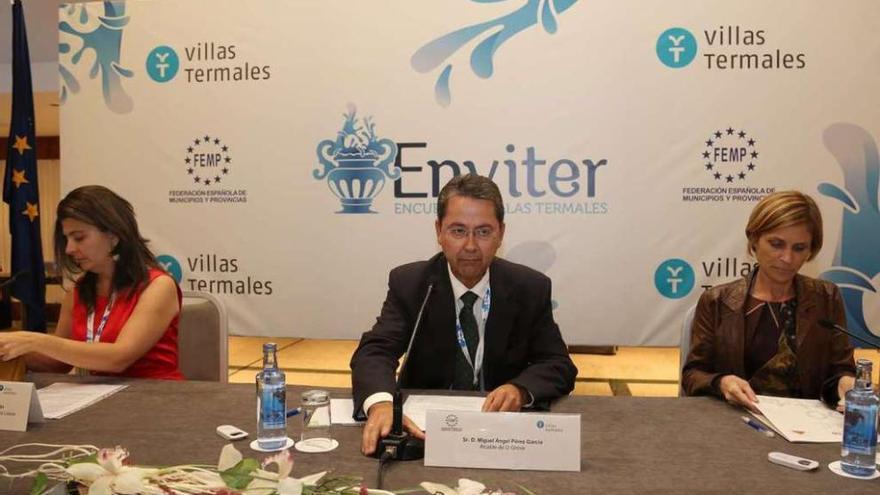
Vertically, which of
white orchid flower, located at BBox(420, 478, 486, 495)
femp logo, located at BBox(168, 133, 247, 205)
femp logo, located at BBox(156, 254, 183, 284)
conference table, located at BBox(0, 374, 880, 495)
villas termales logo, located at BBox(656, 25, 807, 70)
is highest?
villas termales logo, located at BBox(656, 25, 807, 70)

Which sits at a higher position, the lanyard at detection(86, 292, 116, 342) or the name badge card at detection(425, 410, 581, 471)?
the lanyard at detection(86, 292, 116, 342)

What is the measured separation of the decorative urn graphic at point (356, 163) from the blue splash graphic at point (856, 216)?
216cm

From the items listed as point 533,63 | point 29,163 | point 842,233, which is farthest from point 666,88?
point 29,163

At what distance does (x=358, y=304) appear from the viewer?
3.41 metres

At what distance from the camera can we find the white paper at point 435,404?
5.60 ft

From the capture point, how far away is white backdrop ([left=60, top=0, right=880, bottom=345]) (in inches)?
123

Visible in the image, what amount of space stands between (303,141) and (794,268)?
94.1 inches

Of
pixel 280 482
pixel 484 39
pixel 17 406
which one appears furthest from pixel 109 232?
pixel 484 39

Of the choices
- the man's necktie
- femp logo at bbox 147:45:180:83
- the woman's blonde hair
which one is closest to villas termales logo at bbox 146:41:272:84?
femp logo at bbox 147:45:180:83

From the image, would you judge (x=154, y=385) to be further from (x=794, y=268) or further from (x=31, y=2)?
(x=31, y=2)

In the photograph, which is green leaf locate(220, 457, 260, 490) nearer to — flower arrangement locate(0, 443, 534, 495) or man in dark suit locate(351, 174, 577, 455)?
flower arrangement locate(0, 443, 534, 495)

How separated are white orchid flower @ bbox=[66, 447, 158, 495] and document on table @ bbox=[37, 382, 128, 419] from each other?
0.80m

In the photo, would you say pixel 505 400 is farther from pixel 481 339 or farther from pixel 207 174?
pixel 207 174

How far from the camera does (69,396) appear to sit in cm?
190
